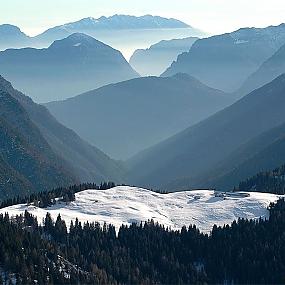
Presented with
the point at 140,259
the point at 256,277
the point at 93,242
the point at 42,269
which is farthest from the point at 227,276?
the point at 42,269

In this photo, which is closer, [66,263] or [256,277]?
[66,263]

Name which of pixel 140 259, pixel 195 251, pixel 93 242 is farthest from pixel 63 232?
pixel 195 251

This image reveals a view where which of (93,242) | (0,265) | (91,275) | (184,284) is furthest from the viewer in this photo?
(93,242)

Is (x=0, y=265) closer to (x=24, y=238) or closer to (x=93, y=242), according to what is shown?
(x=24, y=238)

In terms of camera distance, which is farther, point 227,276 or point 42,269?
point 227,276

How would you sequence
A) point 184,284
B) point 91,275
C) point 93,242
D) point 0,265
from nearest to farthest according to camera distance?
1. point 0,265
2. point 91,275
3. point 184,284
4. point 93,242

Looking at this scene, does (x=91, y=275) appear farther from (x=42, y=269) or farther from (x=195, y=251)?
(x=195, y=251)
